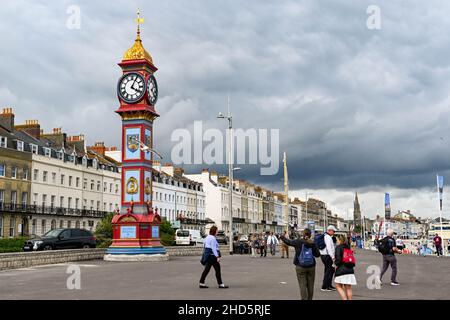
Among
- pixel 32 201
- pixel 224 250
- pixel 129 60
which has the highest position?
pixel 129 60

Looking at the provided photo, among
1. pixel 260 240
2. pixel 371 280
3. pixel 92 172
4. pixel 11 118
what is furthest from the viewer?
pixel 92 172

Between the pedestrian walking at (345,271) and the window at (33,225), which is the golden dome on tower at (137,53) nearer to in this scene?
the pedestrian walking at (345,271)

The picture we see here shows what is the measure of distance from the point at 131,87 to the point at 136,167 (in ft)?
15.4

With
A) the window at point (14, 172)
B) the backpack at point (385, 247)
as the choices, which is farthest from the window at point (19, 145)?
the backpack at point (385, 247)

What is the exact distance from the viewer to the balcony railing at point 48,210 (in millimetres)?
61984

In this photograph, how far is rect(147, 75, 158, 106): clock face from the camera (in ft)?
110

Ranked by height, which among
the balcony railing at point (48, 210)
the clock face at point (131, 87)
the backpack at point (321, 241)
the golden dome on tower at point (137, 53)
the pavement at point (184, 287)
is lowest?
the pavement at point (184, 287)

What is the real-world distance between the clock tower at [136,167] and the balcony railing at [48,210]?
33.5 m

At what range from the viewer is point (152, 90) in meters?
33.9

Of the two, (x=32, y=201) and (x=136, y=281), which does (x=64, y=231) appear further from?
(x=32, y=201)
